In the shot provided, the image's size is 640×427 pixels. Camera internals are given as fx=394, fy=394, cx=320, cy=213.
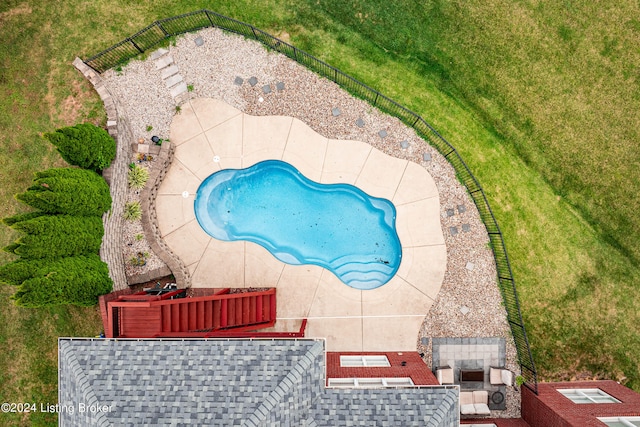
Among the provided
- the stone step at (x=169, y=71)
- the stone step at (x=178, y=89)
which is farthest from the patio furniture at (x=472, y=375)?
the stone step at (x=169, y=71)

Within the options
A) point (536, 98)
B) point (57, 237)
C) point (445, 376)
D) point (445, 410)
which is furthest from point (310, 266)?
point (536, 98)

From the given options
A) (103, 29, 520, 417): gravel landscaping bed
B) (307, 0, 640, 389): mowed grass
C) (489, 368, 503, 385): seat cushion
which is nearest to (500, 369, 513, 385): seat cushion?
(489, 368, 503, 385): seat cushion

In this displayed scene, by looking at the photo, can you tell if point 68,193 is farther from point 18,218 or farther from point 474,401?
point 474,401

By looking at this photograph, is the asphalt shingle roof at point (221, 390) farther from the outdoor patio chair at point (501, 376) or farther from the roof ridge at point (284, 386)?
the outdoor patio chair at point (501, 376)

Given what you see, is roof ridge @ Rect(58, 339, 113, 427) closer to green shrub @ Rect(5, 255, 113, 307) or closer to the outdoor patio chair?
green shrub @ Rect(5, 255, 113, 307)

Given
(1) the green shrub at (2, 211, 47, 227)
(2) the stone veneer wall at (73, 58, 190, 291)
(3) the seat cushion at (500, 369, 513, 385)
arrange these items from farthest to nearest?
(3) the seat cushion at (500, 369, 513, 385), (2) the stone veneer wall at (73, 58, 190, 291), (1) the green shrub at (2, 211, 47, 227)

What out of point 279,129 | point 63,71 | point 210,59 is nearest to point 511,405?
point 279,129

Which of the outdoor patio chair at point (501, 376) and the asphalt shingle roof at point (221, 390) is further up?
the asphalt shingle roof at point (221, 390)
